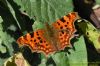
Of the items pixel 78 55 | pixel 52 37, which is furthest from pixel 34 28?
pixel 78 55

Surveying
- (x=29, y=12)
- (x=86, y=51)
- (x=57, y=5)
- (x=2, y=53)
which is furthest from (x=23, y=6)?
(x=86, y=51)

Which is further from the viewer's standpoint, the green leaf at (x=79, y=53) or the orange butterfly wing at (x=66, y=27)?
the green leaf at (x=79, y=53)

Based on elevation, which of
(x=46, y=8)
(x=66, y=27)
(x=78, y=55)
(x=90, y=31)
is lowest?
(x=78, y=55)

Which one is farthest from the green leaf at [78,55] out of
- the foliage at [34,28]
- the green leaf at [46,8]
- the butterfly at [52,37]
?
the green leaf at [46,8]

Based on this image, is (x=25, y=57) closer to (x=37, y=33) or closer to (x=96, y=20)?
(x=37, y=33)

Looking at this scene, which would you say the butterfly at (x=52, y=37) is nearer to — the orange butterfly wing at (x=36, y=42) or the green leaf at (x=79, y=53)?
the orange butterfly wing at (x=36, y=42)

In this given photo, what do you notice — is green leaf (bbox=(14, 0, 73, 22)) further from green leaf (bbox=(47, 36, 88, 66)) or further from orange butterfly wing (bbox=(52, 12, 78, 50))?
green leaf (bbox=(47, 36, 88, 66))

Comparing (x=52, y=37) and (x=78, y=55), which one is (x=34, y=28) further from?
(x=78, y=55)

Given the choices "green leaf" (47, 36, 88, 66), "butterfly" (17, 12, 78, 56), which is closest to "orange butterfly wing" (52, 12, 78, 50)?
"butterfly" (17, 12, 78, 56)

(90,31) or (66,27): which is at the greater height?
(66,27)
